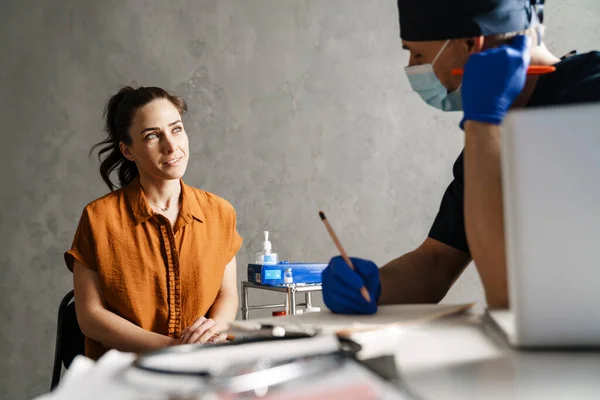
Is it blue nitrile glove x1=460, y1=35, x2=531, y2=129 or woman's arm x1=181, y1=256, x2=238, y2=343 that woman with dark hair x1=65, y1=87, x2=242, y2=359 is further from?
blue nitrile glove x1=460, y1=35, x2=531, y2=129

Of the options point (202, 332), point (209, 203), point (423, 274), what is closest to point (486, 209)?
point (423, 274)

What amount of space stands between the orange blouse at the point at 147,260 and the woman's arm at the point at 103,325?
4cm

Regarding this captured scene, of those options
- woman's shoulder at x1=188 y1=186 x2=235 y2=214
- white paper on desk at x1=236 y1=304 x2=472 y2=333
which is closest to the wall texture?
woman's shoulder at x1=188 y1=186 x2=235 y2=214

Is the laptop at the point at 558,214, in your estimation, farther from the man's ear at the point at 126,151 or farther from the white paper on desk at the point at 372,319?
the man's ear at the point at 126,151

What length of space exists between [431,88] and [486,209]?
497mm

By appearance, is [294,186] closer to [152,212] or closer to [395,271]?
[152,212]

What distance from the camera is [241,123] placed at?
336 centimetres

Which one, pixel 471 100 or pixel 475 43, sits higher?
pixel 475 43

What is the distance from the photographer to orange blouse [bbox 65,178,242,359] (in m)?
1.85

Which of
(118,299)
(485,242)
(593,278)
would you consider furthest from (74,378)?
(118,299)

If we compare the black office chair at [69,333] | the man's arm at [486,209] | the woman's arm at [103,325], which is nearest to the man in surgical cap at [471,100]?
the man's arm at [486,209]

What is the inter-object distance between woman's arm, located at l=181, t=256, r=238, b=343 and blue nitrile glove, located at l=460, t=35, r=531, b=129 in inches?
39.8

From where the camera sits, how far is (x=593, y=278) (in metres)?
0.55

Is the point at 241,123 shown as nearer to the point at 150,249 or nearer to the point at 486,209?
the point at 150,249
